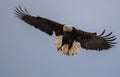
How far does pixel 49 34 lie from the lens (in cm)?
704

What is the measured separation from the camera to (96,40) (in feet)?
22.0

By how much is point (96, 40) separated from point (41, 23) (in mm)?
806

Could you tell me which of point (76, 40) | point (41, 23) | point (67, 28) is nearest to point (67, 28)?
point (67, 28)

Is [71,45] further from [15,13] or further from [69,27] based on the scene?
[15,13]

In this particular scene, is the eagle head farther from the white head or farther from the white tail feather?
the white tail feather

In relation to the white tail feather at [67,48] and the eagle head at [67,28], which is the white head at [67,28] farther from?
the white tail feather at [67,48]

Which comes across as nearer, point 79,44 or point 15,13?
point 79,44

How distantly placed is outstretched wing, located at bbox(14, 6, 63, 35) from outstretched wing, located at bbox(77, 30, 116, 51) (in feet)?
1.01

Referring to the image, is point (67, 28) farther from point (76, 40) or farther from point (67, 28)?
point (76, 40)

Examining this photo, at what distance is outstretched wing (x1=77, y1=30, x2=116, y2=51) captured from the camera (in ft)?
21.8

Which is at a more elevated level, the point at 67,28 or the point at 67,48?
the point at 67,28

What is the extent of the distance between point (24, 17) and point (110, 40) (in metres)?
1.26

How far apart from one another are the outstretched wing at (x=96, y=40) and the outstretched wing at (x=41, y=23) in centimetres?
31

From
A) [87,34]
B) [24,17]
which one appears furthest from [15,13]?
[87,34]
